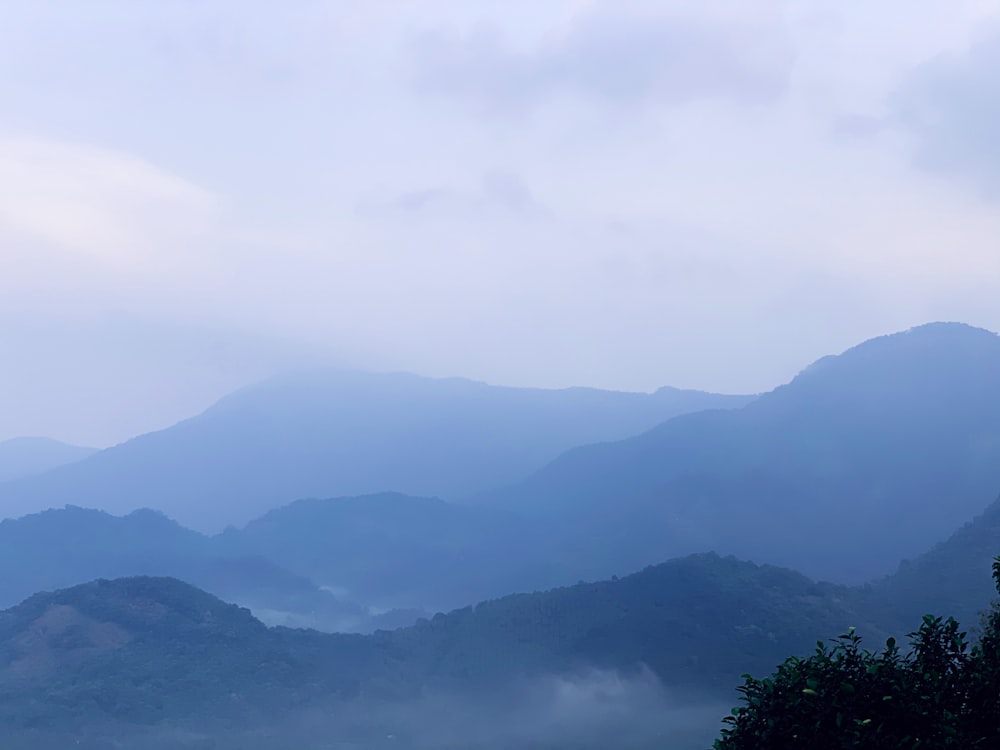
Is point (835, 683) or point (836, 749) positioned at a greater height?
point (835, 683)

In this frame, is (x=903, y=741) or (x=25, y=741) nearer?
(x=903, y=741)

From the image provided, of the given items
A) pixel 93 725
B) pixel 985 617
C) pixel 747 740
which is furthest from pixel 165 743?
pixel 747 740

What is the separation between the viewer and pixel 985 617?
241 ft

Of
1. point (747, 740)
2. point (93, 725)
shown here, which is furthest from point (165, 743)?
point (747, 740)

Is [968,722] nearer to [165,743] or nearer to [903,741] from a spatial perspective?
[903,741]

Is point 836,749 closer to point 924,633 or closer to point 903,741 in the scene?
point 903,741

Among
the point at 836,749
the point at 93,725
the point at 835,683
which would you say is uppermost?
the point at 93,725

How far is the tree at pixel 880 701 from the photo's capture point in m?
22.6

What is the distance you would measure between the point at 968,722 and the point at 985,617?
57821 millimetres

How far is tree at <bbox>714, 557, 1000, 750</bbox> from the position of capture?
2262 centimetres

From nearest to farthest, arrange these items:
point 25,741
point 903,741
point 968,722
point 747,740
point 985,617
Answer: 1. point 903,741
2. point 968,722
3. point 747,740
4. point 985,617
5. point 25,741

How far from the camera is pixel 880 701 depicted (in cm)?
2359

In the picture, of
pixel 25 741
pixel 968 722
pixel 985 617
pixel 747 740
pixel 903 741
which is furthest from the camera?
pixel 25 741

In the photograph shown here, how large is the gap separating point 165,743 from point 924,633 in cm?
20449
